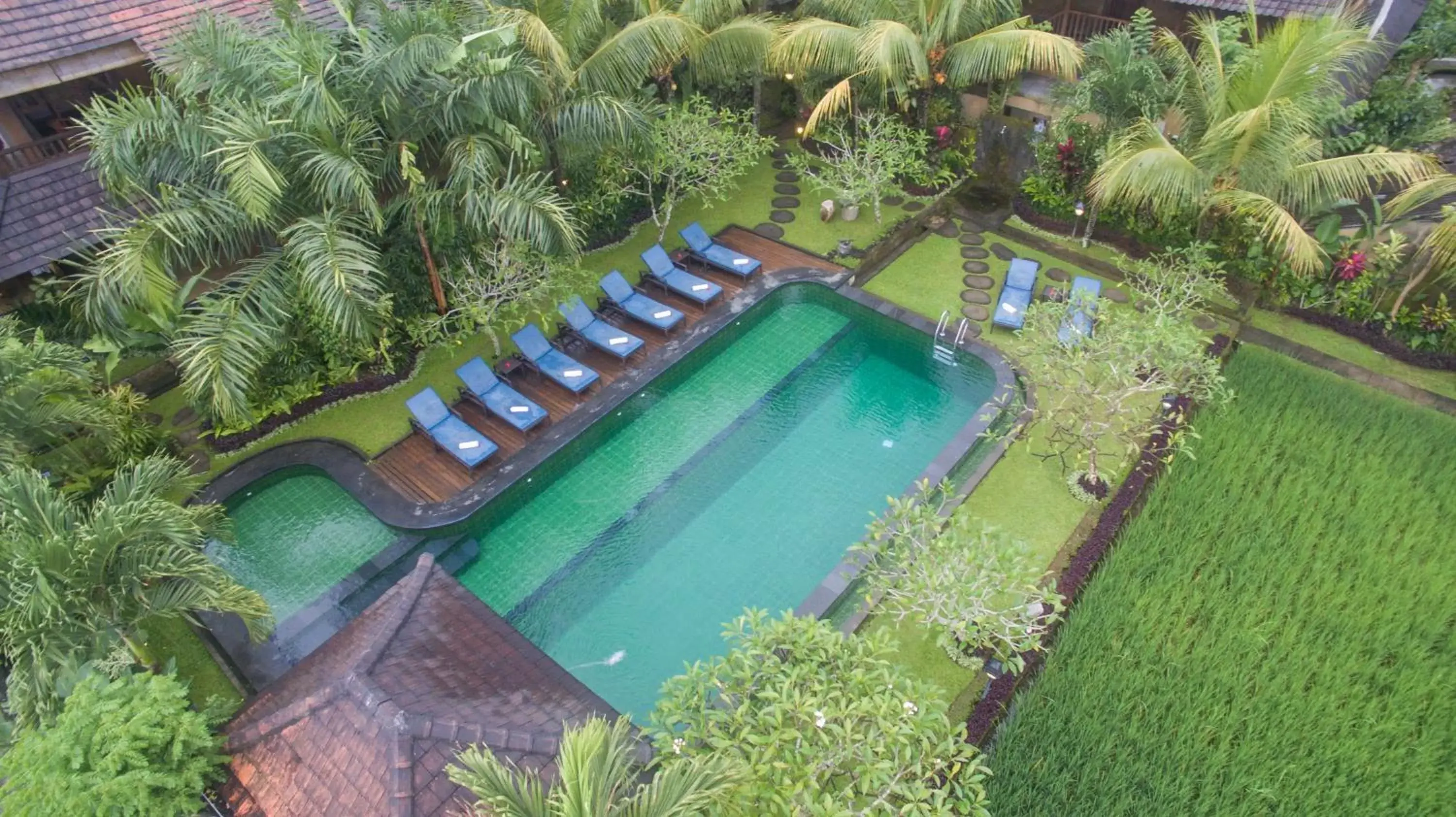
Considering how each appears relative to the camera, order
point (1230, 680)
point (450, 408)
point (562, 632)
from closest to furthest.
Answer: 1. point (1230, 680)
2. point (562, 632)
3. point (450, 408)

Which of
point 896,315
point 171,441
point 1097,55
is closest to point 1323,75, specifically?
point 1097,55

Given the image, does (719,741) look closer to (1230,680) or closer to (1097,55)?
(1230,680)

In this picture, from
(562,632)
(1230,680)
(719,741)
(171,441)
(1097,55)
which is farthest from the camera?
(1097,55)

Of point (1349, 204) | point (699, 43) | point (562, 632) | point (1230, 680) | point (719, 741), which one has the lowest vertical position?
point (562, 632)

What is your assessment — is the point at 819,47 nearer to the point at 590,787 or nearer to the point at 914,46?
the point at 914,46

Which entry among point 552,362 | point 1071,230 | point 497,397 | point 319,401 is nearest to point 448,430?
point 497,397

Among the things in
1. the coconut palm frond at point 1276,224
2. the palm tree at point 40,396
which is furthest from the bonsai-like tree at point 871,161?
the palm tree at point 40,396

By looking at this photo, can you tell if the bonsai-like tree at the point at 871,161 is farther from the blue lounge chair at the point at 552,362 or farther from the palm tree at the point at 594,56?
the blue lounge chair at the point at 552,362

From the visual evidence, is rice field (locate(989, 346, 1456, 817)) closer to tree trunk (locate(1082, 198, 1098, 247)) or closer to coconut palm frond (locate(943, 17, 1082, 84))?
tree trunk (locate(1082, 198, 1098, 247))
